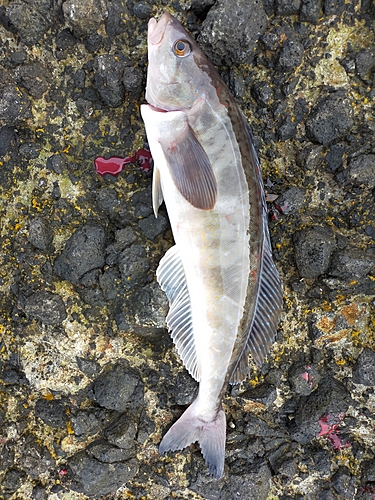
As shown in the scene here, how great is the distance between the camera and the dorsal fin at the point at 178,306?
2.97 m

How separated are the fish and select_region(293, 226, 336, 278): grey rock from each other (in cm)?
35

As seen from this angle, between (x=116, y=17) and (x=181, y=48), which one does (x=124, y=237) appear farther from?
(x=116, y=17)

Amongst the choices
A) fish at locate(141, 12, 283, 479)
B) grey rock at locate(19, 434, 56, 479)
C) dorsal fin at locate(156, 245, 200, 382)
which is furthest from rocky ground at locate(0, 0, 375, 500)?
fish at locate(141, 12, 283, 479)

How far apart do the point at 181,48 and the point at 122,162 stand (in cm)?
92

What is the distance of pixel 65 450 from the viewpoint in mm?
3283

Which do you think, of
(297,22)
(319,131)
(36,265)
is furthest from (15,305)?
(297,22)

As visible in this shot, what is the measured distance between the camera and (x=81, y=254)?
3102 mm

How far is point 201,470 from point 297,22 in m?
3.41

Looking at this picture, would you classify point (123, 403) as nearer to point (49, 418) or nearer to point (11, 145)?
point (49, 418)

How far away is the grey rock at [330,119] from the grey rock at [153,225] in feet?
4.14

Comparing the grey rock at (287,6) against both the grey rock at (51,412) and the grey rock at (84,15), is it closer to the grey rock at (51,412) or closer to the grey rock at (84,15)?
the grey rock at (84,15)

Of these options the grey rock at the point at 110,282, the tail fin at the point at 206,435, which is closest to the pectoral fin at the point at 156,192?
the grey rock at the point at 110,282

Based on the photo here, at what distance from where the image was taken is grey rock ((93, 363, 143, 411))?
3.21 meters

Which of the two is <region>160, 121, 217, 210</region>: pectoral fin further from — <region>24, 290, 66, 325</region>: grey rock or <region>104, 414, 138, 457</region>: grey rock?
<region>104, 414, 138, 457</region>: grey rock
